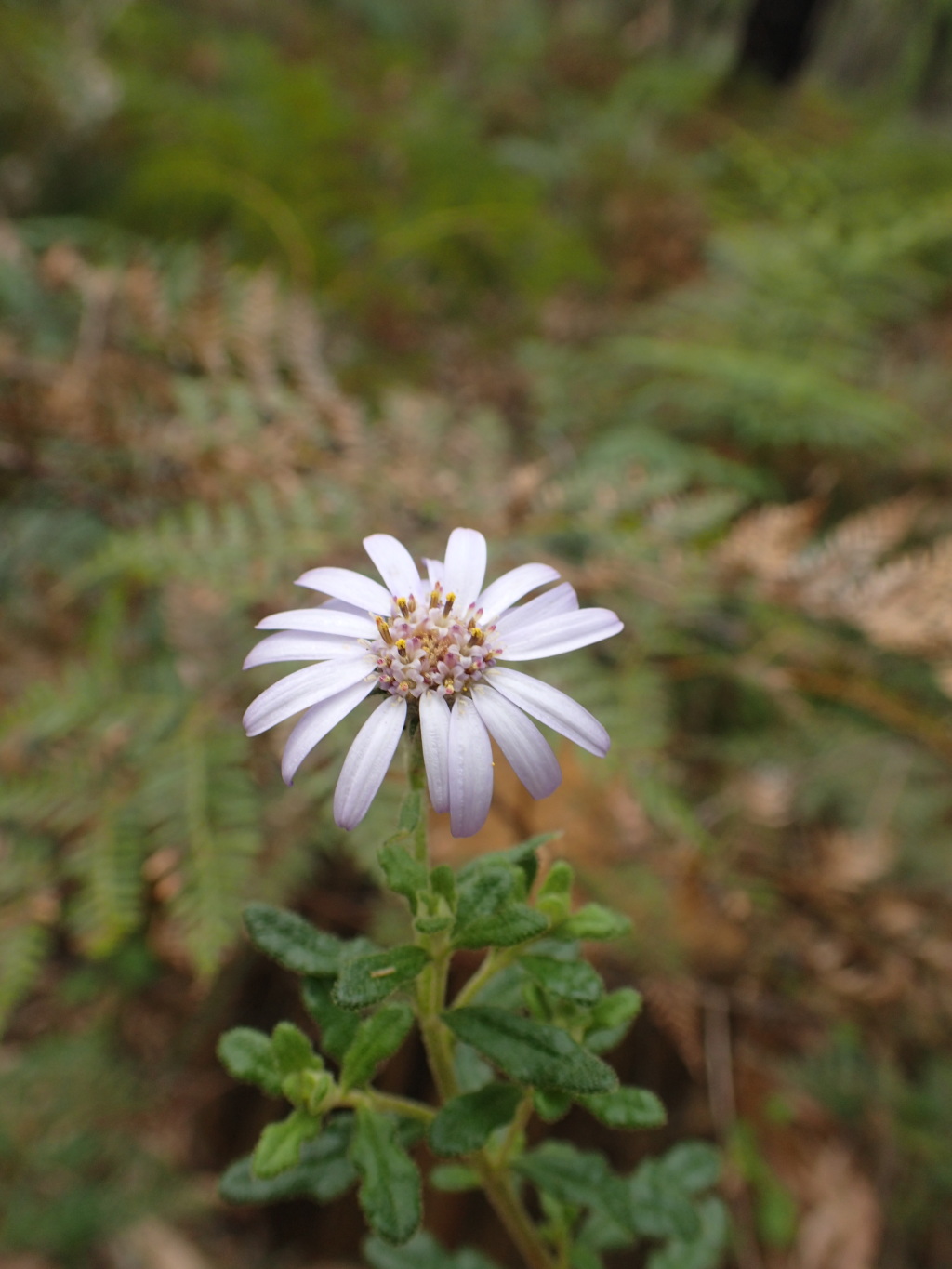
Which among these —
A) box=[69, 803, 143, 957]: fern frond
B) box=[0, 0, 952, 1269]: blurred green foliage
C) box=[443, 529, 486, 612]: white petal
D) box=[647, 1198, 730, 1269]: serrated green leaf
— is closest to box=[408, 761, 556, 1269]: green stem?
box=[443, 529, 486, 612]: white petal

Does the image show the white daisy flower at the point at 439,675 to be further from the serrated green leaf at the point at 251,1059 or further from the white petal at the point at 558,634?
the serrated green leaf at the point at 251,1059

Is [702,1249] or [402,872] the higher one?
[402,872]

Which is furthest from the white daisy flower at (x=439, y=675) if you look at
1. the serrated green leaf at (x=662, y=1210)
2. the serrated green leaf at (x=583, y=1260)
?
the serrated green leaf at (x=583, y=1260)

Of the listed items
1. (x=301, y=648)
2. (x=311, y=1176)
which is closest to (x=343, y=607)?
(x=301, y=648)

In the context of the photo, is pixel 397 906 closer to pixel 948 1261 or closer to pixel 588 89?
pixel 948 1261

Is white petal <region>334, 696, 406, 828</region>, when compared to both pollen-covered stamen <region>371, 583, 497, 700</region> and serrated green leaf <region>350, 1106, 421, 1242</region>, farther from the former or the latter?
serrated green leaf <region>350, 1106, 421, 1242</region>

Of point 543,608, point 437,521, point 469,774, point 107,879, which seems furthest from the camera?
point 437,521

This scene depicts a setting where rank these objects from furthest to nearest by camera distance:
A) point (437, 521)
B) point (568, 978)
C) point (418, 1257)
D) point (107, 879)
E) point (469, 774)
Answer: point (437, 521), point (107, 879), point (418, 1257), point (568, 978), point (469, 774)

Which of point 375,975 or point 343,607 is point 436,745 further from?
point 343,607
